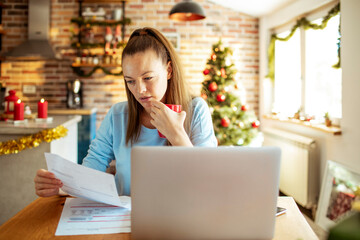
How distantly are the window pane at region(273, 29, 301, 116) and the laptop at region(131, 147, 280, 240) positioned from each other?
3.42m

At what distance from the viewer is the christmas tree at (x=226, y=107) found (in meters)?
3.96

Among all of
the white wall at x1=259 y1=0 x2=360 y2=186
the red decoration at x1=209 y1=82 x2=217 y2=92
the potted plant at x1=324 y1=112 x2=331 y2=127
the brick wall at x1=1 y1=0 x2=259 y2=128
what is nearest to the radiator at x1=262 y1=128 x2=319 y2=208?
the white wall at x1=259 y1=0 x2=360 y2=186

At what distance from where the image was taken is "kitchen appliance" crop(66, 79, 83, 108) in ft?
14.6

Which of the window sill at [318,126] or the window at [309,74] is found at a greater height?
the window at [309,74]

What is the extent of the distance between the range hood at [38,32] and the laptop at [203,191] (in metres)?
4.24

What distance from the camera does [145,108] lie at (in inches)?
55.0

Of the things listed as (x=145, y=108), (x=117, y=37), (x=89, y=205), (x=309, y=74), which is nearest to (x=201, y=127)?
(x=145, y=108)

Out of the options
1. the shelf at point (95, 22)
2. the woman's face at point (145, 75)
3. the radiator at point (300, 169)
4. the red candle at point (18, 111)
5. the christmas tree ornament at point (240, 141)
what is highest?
the shelf at point (95, 22)

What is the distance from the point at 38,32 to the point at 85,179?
4.29m

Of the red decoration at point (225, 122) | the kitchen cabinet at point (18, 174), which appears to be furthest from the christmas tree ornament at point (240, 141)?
the kitchen cabinet at point (18, 174)

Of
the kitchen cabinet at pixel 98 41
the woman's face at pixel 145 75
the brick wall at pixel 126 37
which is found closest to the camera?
the woman's face at pixel 145 75

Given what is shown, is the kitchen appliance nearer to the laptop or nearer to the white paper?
the white paper

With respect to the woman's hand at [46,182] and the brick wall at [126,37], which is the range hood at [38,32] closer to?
the brick wall at [126,37]

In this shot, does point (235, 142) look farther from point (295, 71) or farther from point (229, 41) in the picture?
point (229, 41)
